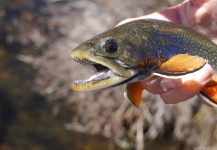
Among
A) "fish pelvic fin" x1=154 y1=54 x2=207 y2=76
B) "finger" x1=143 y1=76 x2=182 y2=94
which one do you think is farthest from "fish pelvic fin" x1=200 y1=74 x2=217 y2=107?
"fish pelvic fin" x1=154 y1=54 x2=207 y2=76

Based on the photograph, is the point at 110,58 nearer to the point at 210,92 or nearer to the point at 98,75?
the point at 98,75

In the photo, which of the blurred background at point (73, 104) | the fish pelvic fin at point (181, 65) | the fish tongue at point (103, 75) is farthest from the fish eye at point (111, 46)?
the blurred background at point (73, 104)

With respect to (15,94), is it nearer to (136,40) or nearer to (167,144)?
(167,144)

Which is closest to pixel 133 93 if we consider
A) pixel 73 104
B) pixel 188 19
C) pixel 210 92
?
pixel 210 92

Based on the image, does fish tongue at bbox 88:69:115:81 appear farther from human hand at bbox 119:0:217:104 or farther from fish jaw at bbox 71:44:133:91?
human hand at bbox 119:0:217:104

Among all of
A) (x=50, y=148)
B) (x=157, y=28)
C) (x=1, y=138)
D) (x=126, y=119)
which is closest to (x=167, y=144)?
(x=126, y=119)
